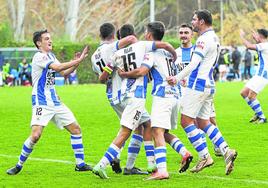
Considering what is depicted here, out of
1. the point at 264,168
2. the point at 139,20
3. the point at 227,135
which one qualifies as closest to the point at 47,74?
the point at 264,168

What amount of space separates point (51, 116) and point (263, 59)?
31.1ft

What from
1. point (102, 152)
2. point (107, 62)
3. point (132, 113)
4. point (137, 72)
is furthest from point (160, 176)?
point (102, 152)

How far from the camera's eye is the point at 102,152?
52.9 ft

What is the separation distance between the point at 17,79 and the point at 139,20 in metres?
34.1

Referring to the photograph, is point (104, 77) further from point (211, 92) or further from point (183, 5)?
point (183, 5)

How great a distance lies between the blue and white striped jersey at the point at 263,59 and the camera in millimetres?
21125

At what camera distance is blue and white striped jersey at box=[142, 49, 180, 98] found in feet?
41.0

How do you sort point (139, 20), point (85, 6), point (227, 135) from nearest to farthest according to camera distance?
1. point (227, 135)
2. point (85, 6)
3. point (139, 20)

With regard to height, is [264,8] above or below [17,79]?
above

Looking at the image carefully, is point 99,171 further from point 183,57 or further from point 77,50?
point 77,50

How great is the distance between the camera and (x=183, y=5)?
293 ft

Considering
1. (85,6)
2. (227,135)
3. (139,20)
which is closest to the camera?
(227,135)

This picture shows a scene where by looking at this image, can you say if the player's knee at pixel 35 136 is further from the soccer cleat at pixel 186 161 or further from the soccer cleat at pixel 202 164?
the soccer cleat at pixel 202 164

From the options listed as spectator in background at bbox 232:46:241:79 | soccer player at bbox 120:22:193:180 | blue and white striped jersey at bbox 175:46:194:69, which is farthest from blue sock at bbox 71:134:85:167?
spectator in background at bbox 232:46:241:79
